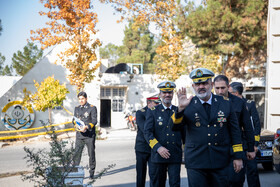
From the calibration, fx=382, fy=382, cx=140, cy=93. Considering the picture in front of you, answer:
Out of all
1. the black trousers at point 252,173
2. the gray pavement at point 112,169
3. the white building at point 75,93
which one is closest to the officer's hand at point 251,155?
the black trousers at point 252,173

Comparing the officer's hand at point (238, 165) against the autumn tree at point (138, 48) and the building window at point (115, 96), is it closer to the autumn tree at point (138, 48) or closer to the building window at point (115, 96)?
the building window at point (115, 96)

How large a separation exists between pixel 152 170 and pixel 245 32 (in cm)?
2114

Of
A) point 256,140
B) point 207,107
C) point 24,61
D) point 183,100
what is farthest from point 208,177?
point 24,61

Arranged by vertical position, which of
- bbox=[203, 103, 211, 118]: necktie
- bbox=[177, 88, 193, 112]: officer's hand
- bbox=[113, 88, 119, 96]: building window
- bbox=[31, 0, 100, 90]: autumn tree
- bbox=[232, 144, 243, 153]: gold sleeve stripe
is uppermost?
bbox=[31, 0, 100, 90]: autumn tree

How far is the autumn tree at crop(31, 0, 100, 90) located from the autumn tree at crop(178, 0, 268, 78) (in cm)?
675

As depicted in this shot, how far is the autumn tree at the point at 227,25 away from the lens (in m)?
24.3

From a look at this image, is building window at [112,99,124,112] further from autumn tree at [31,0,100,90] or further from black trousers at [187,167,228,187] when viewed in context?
black trousers at [187,167,228,187]

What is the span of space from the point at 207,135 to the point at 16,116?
72.7ft

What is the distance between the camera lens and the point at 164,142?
589 cm

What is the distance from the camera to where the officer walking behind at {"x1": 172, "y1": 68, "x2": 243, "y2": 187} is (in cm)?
443

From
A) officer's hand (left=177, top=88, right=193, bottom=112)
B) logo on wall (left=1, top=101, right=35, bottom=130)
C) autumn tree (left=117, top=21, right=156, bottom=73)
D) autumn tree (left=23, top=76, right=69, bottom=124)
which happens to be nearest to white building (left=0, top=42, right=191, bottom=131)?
logo on wall (left=1, top=101, right=35, bottom=130)

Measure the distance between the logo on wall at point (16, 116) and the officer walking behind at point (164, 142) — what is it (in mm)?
20142

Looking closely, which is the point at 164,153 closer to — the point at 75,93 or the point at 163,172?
the point at 163,172

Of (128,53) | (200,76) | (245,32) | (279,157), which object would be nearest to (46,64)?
(245,32)
